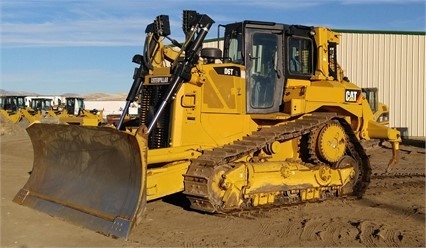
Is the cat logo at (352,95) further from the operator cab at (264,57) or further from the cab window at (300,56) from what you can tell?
the operator cab at (264,57)

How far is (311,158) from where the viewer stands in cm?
912

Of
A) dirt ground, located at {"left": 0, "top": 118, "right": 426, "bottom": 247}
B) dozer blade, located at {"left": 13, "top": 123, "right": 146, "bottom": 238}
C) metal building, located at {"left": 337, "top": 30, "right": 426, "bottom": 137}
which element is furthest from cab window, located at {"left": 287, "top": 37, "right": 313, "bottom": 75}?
metal building, located at {"left": 337, "top": 30, "right": 426, "bottom": 137}

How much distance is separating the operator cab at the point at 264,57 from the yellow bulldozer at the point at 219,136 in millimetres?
17

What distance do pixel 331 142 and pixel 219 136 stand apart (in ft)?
6.71

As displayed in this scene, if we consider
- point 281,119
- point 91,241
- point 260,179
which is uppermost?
point 281,119

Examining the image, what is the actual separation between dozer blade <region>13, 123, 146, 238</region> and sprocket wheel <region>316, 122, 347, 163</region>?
3.45m

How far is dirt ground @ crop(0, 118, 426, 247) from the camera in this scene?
21.3ft

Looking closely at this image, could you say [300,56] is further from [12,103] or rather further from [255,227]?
[12,103]

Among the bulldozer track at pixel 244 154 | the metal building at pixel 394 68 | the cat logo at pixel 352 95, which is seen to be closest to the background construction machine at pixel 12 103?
the metal building at pixel 394 68

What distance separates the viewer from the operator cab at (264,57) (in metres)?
9.00

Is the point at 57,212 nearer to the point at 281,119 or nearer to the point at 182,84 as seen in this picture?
the point at 182,84

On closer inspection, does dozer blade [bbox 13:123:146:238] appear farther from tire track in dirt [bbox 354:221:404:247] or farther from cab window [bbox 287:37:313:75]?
cab window [bbox 287:37:313:75]

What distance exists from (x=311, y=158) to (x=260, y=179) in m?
1.30

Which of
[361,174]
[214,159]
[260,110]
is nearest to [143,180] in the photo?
[214,159]
